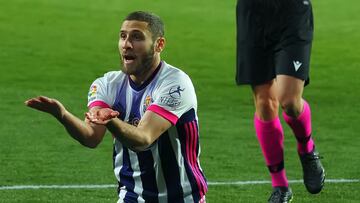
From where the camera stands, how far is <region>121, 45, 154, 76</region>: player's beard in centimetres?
598

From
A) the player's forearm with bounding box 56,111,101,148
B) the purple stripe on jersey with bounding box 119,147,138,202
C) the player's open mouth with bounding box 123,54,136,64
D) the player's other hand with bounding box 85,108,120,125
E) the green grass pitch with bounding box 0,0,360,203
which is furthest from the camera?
the green grass pitch with bounding box 0,0,360,203

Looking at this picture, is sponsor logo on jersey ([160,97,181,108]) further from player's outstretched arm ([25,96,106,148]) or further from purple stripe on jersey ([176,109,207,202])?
player's outstretched arm ([25,96,106,148])

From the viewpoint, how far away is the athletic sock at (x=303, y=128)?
8.43 meters

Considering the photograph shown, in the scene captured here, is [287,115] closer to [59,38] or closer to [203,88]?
[203,88]

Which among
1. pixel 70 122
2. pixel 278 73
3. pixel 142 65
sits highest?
pixel 142 65

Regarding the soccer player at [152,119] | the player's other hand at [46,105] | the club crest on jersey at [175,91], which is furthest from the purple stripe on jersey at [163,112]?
the player's other hand at [46,105]

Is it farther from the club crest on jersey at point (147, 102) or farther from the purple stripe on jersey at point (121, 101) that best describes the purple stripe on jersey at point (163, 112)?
the purple stripe on jersey at point (121, 101)

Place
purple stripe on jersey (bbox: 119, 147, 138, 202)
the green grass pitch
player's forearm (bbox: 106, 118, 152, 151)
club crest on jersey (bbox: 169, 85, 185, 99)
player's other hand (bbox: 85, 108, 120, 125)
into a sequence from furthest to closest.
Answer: the green grass pitch
purple stripe on jersey (bbox: 119, 147, 138, 202)
club crest on jersey (bbox: 169, 85, 185, 99)
player's forearm (bbox: 106, 118, 152, 151)
player's other hand (bbox: 85, 108, 120, 125)

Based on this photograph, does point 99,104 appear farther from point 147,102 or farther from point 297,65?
point 297,65

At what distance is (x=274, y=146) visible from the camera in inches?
334

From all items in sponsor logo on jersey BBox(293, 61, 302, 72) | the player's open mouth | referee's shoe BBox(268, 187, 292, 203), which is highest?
the player's open mouth

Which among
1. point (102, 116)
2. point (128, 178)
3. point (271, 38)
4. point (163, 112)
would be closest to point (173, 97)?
point (163, 112)

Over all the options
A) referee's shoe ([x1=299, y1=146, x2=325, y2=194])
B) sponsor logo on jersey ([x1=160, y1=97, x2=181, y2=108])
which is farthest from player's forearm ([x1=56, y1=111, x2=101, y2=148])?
referee's shoe ([x1=299, y1=146, x2=325, y2=194])

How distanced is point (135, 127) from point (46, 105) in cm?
53
